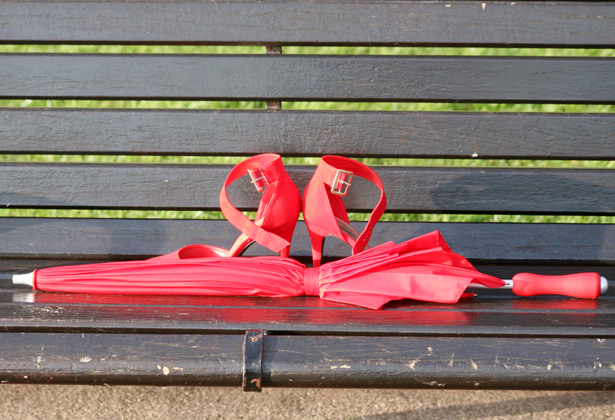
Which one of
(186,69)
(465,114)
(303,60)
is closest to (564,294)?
A: (465,114)

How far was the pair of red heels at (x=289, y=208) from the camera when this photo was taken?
1.55m

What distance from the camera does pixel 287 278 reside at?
1.44m

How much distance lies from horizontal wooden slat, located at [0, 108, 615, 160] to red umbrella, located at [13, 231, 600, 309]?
443 millimetres

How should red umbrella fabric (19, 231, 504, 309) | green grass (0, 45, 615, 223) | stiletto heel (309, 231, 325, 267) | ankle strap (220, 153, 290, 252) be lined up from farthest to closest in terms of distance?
green grass (0, 45, 615, 223) < stiletto heel (309, 231, 325, 267) < ankle strap (220, 153, 290, 252) < red umbrella fabric (19, 231, 504, 309)

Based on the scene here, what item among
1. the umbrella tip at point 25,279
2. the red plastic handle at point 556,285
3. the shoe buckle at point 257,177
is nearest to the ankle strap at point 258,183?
the shoe buckle at point 257,177

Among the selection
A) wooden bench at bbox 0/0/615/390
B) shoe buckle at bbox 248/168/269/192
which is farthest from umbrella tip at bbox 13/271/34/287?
shoe buckle at bbox 248/168/269/192

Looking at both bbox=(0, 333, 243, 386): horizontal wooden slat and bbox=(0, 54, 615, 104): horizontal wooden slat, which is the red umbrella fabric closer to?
bbox=(0, 333, 243, 386): horizontal wooden slat

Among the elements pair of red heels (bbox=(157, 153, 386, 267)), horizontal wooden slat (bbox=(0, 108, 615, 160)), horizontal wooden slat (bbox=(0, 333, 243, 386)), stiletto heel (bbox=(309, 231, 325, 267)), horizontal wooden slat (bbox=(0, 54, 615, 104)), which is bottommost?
horizontal wooden slat (bbox=(0, 333, 243, 386))

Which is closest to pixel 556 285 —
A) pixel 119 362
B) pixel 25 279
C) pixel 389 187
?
pixel 389 187

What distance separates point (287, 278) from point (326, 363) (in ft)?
1.23

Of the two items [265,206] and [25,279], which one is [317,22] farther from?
[25,279]

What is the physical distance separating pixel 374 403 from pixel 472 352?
24.8 inches

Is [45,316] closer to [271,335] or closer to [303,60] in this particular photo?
[271,335]

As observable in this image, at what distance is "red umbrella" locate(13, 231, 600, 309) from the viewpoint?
1.38m
